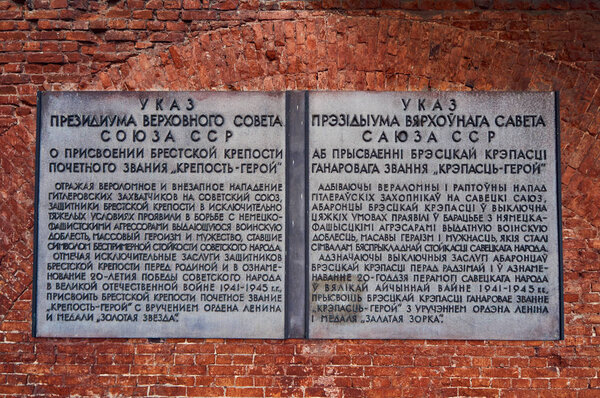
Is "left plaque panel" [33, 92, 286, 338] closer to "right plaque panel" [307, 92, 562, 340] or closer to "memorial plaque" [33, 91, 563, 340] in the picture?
"memorial plaque" [33, 91, 563, 340]

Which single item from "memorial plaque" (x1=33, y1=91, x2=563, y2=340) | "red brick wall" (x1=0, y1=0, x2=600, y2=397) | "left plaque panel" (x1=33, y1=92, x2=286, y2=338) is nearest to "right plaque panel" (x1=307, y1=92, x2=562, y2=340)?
"memorial plaque" (x1=33, y1=91, x2=563, y2=340)

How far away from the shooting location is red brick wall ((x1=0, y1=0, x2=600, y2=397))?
12.6ft

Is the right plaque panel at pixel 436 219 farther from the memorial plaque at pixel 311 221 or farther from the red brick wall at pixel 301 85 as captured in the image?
the red brick wall at pixel 301 85

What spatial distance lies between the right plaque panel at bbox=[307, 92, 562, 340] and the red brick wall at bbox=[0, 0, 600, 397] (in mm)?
161

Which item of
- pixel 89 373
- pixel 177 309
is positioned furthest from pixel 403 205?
pixel 89 373

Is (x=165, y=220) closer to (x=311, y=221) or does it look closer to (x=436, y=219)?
(x=311, y=221)

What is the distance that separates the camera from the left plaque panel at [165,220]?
12.7 feet

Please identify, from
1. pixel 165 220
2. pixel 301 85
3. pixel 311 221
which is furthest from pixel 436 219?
pixel 165 220

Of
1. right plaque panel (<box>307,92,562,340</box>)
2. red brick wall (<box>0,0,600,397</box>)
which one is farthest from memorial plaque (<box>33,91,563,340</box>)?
red brick wall (<box>0,0,600,397</box>)

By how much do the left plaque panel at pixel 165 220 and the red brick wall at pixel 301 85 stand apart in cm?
17

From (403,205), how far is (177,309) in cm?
205

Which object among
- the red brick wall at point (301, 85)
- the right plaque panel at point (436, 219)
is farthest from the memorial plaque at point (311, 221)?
the red brick wall at point (301, 85)

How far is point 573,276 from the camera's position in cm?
387

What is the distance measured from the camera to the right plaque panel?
150 inches
